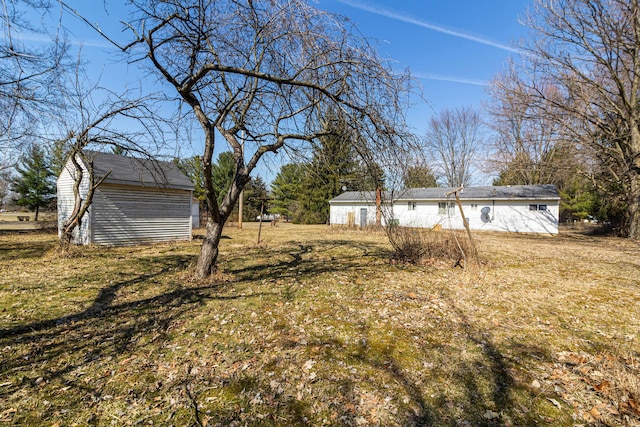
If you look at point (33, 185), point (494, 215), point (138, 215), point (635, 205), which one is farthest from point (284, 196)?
point (635, 205)

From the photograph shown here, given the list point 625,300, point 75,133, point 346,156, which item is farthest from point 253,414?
point 75,133

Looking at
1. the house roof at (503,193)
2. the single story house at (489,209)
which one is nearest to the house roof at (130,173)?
the single story house at (489,209)

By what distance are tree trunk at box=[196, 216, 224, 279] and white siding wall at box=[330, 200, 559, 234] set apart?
44.3ft

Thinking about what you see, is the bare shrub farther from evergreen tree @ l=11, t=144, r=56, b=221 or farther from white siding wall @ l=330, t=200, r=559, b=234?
evergreen tree @ l=11, t=144, r=56, b=221

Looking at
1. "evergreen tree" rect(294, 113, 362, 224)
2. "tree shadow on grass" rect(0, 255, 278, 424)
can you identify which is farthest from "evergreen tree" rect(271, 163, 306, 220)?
"tree shadow on grass" rect(0, 255, 278, 424)

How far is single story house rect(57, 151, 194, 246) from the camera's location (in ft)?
33.8

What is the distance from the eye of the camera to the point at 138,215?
11.3 m

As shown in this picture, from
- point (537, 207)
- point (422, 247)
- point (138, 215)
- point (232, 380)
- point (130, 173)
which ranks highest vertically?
point (130, 173)

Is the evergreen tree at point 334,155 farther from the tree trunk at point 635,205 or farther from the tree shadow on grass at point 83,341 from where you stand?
the tree trunk at point 635,205

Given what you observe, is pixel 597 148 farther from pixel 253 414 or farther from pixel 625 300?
pixel 253 414

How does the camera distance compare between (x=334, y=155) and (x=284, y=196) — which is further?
(x=284, y=196)

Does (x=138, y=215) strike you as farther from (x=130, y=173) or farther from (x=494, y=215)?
(x=494, y=215)

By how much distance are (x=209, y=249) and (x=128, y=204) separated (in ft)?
23.9

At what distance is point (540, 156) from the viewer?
2227cm
